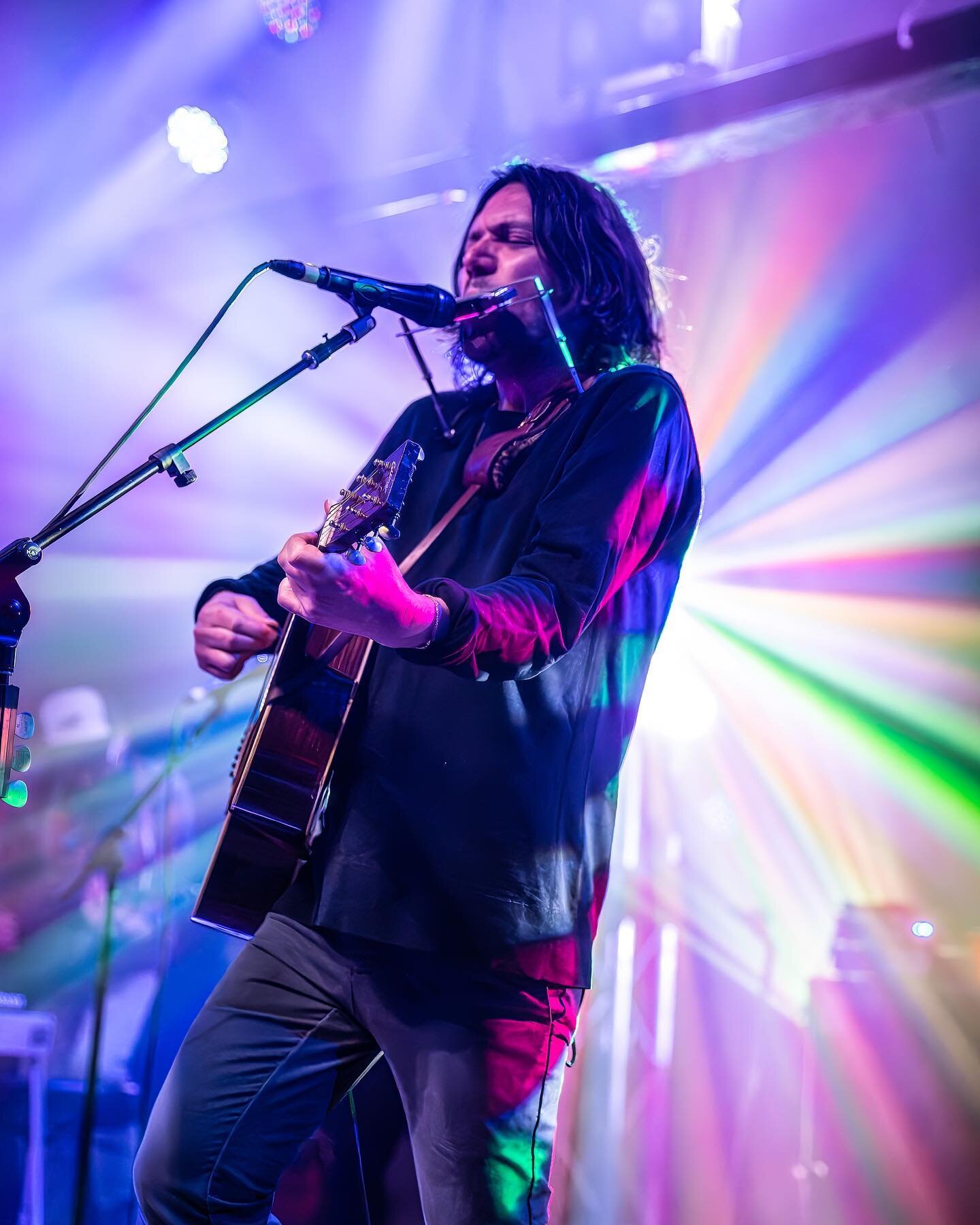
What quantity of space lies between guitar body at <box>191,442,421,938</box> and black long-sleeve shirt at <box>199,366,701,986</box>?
43 millimetres

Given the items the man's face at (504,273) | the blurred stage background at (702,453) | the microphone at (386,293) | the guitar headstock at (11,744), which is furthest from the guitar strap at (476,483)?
the blurred stage background at (702,453)

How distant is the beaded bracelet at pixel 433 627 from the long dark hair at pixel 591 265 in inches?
49.4

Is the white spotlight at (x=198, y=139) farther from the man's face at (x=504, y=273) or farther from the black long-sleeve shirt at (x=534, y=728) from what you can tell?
the black long-sleeve shirt at (x=534, y=728)

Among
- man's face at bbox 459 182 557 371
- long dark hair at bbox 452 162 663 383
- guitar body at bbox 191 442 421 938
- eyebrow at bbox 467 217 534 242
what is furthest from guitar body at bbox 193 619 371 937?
eyebrow at bbox 467 217 534 242

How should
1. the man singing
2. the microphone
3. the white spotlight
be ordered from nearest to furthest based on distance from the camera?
the man singing → the microphone → the white spotlight

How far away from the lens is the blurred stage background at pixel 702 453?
4262mm

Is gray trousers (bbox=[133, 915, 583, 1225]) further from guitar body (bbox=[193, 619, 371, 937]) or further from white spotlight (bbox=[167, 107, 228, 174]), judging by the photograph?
white spotlight (bbox=[167, 107, 228, 174])

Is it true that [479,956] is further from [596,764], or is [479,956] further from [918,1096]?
[918,1096]

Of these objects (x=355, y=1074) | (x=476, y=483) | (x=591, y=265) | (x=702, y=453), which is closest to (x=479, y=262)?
(x=591, y=265)

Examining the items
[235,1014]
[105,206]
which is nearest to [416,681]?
[235,1014]

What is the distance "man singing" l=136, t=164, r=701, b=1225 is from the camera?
1646 mm

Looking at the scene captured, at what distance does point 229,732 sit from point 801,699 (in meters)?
3.02

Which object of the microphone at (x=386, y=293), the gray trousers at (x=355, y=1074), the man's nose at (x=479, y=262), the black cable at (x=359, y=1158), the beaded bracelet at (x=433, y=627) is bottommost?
the black cable at (x=359, y=1158)

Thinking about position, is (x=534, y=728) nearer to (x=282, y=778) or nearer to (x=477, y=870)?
(x=477, y=870)
